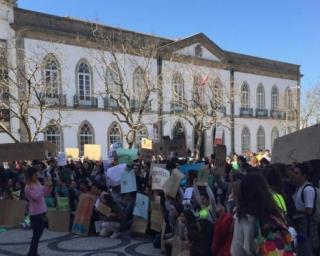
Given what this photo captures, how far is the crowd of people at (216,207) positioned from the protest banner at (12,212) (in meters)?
0.26

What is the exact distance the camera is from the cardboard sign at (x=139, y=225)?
8.77 m

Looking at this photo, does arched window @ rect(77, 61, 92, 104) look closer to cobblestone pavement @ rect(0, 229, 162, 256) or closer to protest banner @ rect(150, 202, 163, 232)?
cobblestone pavement @ rect(0, 229, 162, 256)

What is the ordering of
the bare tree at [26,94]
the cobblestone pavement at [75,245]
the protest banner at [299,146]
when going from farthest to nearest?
1. the bare tree at [26,94]
2. the cobblestone pavement at [75,245]
3. the protest banner at [299,146]

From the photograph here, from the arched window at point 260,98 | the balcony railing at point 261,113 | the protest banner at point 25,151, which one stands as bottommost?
the protest banner at point 25,151

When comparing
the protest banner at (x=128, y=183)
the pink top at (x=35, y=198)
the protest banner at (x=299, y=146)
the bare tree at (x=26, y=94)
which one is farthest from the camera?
the bare tree at (x=26, y=94)

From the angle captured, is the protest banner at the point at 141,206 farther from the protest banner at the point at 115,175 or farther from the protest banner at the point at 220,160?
the protest banner at the point at 220,160

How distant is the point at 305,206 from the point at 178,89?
27936 millimetres

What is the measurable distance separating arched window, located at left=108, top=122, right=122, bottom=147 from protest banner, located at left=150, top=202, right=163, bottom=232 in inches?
862

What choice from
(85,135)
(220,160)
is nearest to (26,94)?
(85,135)

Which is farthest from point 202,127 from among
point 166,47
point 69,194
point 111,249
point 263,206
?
point 263,206

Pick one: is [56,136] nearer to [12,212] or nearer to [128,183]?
[12,212]

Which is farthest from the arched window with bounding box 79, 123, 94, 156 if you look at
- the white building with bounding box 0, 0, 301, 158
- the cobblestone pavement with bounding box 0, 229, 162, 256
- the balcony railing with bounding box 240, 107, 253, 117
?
the cobblestone pavement with bounding box 0, 229, 162, 256

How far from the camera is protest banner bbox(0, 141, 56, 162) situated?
10.3 m

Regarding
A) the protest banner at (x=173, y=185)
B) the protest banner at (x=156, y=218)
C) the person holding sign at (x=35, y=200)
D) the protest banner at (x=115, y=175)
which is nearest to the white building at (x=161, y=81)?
the protest banner at (x=115, y=175)
